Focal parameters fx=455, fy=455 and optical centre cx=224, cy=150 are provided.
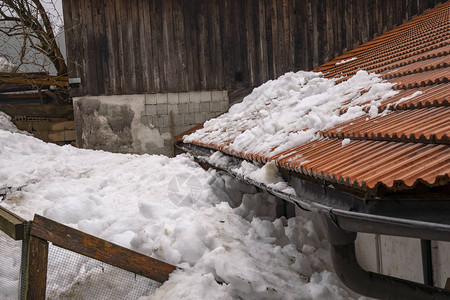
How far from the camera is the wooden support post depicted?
2926mm

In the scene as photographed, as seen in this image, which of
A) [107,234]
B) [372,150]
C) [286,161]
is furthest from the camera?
[107,234]

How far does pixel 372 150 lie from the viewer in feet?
8.33

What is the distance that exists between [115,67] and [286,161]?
798cm

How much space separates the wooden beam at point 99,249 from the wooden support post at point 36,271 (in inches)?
2.7

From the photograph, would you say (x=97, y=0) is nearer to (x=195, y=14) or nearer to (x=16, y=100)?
(x=195, y=14)

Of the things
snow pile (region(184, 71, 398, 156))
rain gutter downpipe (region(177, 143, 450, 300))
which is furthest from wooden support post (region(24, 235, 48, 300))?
snow pile (region(184, 71, 398, 156))

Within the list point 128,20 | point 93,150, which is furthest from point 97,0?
point 93,150

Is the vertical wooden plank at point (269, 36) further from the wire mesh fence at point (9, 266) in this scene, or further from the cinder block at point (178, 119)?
the wire mesh fence at point (9, 266)

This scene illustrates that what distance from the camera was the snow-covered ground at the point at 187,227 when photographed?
11.0ft

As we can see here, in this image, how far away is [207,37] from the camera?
10.6 meters

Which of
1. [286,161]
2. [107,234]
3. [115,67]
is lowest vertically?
[107,234]

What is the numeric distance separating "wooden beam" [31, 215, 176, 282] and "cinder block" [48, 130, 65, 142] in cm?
864

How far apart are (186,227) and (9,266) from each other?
1422mm

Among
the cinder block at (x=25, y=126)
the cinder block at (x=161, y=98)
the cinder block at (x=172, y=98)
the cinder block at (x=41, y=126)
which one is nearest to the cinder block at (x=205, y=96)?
the cinder block at (x=172, y=98)
